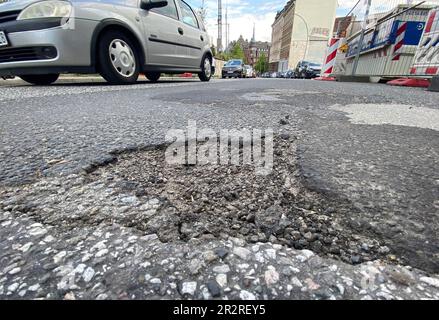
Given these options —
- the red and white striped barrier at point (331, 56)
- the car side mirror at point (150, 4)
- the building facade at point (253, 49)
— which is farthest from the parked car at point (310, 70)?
the building facade at point (253, 49)

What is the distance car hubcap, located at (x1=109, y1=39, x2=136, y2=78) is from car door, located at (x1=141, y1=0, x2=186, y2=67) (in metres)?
0.40

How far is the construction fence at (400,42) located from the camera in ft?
20.3

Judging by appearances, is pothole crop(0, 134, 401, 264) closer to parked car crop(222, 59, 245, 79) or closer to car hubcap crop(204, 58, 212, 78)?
car hubcap crop(204, 58, 212, 78)

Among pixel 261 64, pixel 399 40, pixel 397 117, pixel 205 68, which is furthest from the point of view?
pixel 261 64

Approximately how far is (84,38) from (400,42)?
333 inches

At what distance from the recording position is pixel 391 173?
3.34 ft

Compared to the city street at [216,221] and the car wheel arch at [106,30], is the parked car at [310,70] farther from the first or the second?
the city street at [216,221]

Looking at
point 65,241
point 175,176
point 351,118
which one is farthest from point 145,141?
A: point 351,118

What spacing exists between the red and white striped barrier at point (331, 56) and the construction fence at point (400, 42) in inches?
73.5

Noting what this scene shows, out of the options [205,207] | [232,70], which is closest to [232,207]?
[205,207]

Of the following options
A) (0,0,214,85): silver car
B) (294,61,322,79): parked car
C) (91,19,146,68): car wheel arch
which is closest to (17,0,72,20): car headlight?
(0,0,214,85): silver car

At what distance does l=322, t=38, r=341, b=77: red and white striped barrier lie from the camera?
13059 mm

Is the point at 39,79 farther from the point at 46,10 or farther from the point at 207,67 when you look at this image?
the point at 207,67

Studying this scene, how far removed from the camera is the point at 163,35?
4.95 meters
